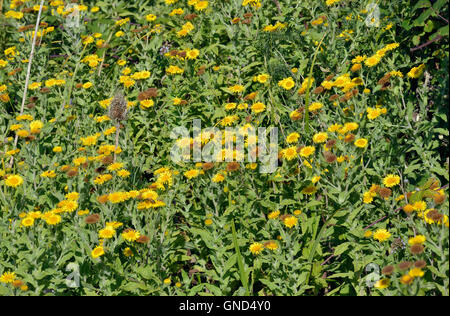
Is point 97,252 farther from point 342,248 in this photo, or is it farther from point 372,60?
point 372,60

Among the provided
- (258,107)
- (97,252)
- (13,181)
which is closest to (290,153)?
(258,107)

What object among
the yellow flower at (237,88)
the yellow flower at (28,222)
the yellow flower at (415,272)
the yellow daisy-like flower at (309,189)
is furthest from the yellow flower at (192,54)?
the yellow flower at (415,272)

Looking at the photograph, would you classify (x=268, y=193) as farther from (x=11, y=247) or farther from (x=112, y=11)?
(x=112, y=11)

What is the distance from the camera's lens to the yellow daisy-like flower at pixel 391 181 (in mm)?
3062

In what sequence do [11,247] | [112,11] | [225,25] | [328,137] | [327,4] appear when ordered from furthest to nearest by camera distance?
[112,11] → [225,25] → [327,4] → [328,137] → [11,247]

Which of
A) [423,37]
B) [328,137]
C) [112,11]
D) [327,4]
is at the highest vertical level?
[112,11]

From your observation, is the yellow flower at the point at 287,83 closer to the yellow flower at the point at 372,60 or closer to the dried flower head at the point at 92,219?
the yellow flower at the point at 372,60

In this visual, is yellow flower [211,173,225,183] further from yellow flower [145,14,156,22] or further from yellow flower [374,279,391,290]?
yellow flower [145,14,156,22]

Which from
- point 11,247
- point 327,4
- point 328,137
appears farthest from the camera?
point 327,4

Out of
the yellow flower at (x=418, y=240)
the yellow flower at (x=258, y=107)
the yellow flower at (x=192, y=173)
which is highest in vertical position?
the yellow flower at (x=258, y=107)

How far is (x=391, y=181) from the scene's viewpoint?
3.09 meters

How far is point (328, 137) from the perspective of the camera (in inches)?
135
